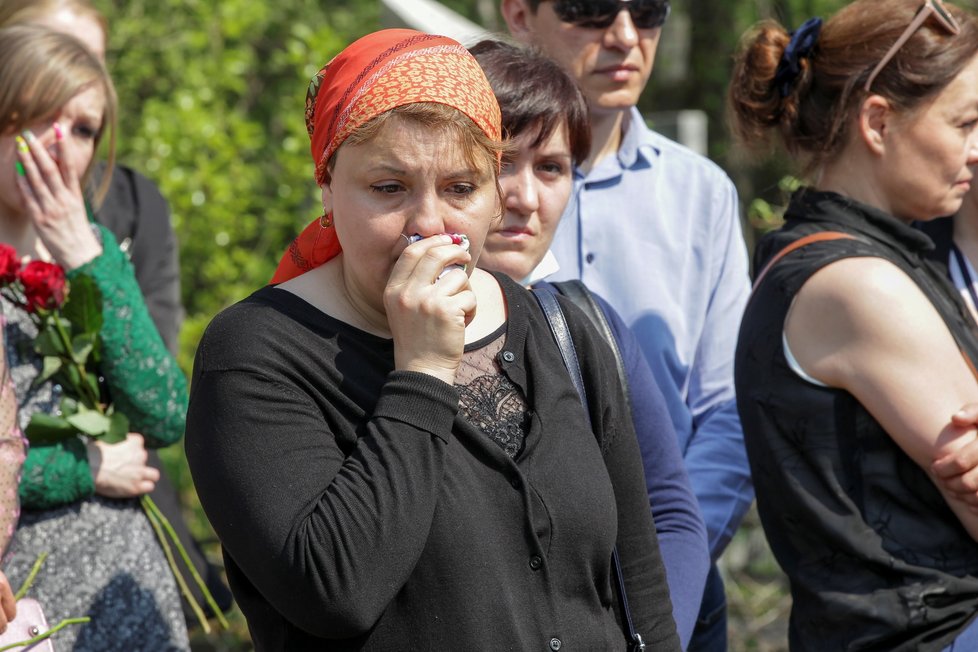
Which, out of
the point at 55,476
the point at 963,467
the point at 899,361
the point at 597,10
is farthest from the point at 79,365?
the point at 963,467

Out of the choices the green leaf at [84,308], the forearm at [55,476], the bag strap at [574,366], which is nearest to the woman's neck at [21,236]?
the green leaf at [84,308]

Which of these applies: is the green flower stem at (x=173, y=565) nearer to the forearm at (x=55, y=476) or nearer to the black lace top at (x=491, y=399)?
the forearm at (x=55, y=476)

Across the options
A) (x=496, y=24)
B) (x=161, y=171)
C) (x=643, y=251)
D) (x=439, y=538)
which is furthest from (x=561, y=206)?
(x=496, y=24)

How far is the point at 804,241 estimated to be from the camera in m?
2.65

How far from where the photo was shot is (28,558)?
2.78 m

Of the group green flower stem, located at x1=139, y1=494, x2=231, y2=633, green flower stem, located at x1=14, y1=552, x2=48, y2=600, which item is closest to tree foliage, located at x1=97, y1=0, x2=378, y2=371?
A: green flower stem, located at x1=139, y1=494, x2=231, y2=633

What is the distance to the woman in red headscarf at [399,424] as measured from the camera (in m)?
1.76

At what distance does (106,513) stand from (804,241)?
5.79 feet

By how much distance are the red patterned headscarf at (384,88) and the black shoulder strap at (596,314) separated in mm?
497

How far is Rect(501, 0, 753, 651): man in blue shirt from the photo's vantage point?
3.12 m

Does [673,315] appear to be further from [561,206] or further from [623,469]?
[623,469]

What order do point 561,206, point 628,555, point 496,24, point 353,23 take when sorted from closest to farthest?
point 628,555 < point 561,206 < point 353,23 < point 496,24

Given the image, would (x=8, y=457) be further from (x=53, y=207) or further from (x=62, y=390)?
(x=53, y=207)

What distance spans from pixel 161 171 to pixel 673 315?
3.56 m
